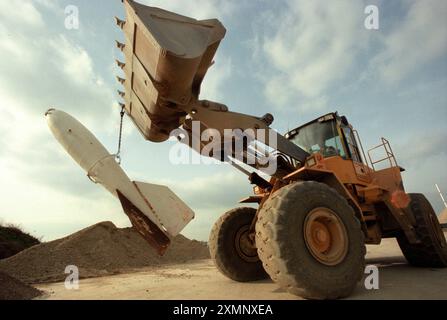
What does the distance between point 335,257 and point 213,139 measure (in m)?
2.75

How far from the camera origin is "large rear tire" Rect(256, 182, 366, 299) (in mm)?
3779

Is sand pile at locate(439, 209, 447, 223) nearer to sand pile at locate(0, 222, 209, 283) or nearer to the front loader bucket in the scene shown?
sand pile at locate(0, 222, 209, 283)

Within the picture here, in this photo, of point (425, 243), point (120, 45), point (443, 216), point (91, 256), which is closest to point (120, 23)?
point (120, 45)

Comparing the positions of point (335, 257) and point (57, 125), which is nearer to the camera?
point (335, 257)

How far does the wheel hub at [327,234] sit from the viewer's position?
4227mm

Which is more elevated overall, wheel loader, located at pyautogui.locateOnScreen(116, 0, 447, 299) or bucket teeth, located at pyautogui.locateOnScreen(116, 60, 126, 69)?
bucket teeth, located at pyautogui.locateOnScreen(116, 60, 126, 69)

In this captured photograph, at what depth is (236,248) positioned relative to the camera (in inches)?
249

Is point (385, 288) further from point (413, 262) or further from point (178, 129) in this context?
point (178, 129)

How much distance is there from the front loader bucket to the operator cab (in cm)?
332

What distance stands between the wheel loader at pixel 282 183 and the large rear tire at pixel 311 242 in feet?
0.05

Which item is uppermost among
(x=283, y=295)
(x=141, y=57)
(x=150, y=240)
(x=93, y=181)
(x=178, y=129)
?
(x=141, y=57)

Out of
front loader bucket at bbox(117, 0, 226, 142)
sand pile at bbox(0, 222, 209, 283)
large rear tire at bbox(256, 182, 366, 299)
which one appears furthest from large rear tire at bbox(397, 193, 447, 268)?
sand pile at bbox(0, 222, 209, 283)

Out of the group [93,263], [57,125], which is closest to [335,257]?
[57,125]

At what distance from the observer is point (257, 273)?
245 inches
